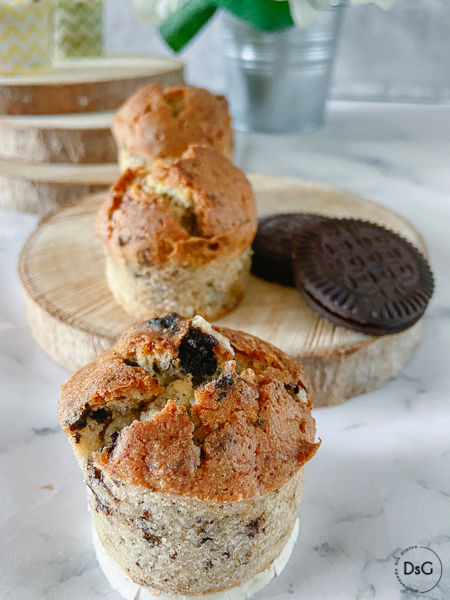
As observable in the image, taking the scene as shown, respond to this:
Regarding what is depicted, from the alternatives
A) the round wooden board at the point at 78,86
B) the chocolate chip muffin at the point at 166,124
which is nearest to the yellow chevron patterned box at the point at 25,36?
the round wooden board at the point at 78,86

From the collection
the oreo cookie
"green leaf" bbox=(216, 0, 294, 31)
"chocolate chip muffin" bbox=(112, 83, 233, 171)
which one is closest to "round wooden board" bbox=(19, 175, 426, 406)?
the oreo cookie

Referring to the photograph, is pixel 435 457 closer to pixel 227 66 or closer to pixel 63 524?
pixel 63 524

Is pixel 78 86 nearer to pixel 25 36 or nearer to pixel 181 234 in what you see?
pixel 25 36

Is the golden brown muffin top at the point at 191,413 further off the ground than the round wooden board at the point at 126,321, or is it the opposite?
the golden brown muffin top at the point at 191,413

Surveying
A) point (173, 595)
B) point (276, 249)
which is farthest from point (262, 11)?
point (173, 595)

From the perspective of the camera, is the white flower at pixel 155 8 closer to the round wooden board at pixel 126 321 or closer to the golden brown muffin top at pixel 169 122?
the golden brown muffin top at pixel 169 122

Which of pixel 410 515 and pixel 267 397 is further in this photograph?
pixel 410 515

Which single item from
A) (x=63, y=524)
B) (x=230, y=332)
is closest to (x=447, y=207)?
(x=230, y=332)
